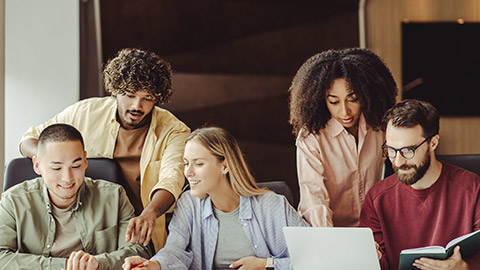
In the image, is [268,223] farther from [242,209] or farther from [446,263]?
[446,263]

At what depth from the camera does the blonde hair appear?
2178mm

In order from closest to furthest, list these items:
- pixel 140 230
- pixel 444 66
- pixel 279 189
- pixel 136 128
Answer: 1. pixel 140 230
2. pixel 279 189
3. pixel 136 128
4. pixel 444 66

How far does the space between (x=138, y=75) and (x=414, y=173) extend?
121 cm

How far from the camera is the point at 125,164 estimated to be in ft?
8.38

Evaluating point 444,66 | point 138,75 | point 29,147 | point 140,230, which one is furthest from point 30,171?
point 444,66

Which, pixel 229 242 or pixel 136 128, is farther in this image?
pixel 136 128

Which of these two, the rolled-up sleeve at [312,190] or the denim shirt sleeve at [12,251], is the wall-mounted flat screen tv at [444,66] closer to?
the rolled-up sleeve at [312,190]

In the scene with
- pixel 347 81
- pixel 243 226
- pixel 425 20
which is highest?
pixel 425 20

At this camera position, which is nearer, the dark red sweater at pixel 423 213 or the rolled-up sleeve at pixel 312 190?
the dark red sweater at pixel 423 213

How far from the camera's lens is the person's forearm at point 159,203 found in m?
2.07

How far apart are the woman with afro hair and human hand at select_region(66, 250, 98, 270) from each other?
3.12ft

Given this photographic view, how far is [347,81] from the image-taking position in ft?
7.93

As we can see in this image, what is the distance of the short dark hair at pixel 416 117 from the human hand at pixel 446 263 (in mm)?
493

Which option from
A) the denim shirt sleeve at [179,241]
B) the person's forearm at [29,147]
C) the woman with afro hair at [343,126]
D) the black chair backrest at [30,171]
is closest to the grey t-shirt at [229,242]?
the denim shirt sleeve at [179,241]
